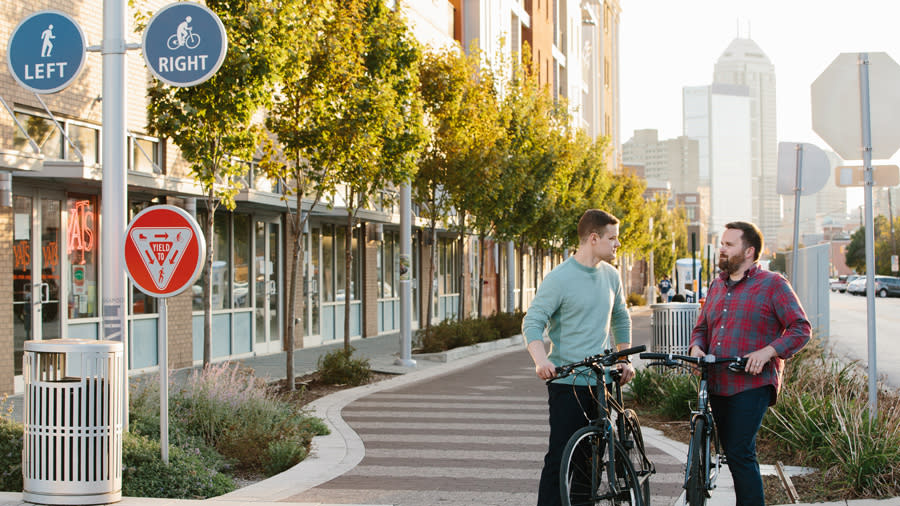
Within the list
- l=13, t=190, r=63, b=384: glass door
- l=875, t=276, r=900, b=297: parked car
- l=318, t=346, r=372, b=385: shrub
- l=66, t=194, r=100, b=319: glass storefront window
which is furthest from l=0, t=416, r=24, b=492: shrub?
l=875, t=276, r=900, b=297: parked car

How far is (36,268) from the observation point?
1369cm

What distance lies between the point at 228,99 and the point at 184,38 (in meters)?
3.68

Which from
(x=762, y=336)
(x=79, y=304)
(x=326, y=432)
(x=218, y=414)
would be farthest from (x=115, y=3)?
(x=79, y=304)

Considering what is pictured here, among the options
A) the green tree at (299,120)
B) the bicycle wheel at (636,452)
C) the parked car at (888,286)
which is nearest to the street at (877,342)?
the green tree at (299,120)

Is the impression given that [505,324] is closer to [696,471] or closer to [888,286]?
[696,471]

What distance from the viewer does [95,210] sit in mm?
15078

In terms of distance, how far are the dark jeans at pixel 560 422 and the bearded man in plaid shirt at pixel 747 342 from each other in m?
0.75

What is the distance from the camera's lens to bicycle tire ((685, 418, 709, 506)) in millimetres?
5402

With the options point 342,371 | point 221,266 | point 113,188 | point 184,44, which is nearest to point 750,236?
point 184,44

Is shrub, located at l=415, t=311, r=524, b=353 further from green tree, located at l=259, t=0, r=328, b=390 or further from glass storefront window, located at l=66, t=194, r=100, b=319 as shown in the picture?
glass storefront window, located at l=66, t=194, r=100, b=319

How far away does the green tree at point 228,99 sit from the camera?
11.9 meters

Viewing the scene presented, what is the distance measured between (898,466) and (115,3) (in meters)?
6.85

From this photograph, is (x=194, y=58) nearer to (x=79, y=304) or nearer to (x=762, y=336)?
(x=762, y=336)

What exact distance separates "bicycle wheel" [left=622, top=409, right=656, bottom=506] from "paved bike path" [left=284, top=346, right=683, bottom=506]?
1681 mm
